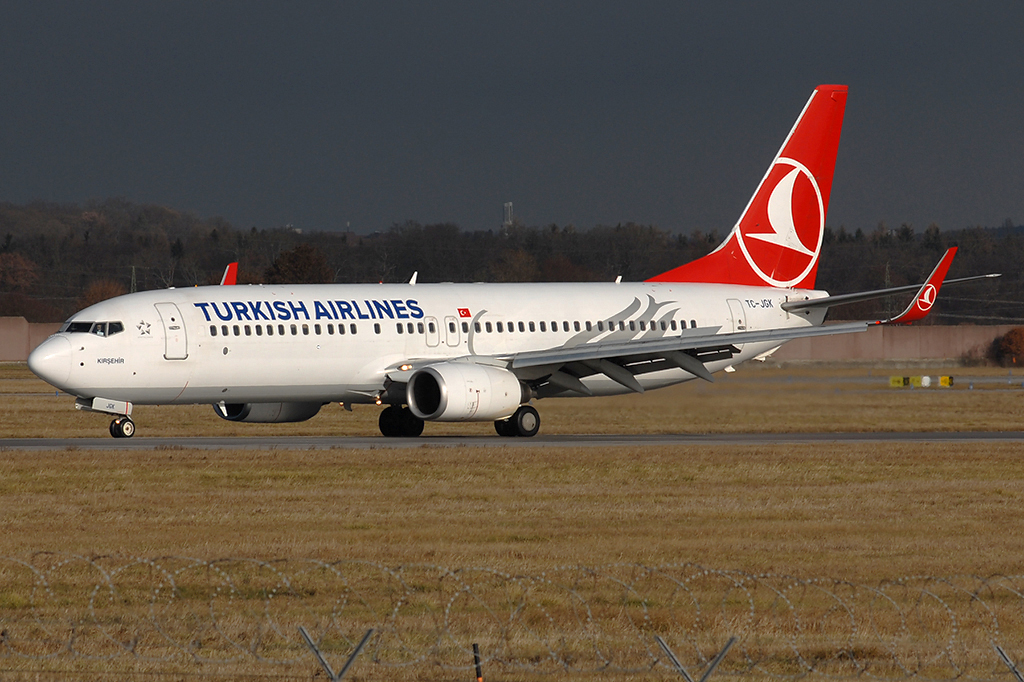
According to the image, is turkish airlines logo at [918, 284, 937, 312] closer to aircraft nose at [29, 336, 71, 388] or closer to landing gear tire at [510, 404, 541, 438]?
landing gear tire at [510, 404, 541, 438]

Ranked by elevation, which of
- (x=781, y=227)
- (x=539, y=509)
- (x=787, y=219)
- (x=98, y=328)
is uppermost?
(x=787, y=219)

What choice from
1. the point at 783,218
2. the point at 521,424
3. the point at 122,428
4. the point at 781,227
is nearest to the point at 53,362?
the point at 122,428

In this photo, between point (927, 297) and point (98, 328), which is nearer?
point (98, 328)

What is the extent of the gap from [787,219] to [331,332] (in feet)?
48.2

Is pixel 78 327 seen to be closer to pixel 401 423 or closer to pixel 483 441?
pixel 401 423

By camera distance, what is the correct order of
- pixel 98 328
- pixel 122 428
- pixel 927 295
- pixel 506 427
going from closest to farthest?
pixel 98 328 → pixel 122 428 → pixel 927 295 → pixel 506 427

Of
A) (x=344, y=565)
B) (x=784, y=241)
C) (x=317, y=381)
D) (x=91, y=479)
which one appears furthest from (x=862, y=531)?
(x=784, y=241)

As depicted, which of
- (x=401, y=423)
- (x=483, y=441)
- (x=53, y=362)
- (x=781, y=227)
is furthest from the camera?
(x=781, y=227)

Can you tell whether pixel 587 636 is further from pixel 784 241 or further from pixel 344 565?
pixel 784 241

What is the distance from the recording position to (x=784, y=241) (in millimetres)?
39812

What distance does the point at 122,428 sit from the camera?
31.4 meters

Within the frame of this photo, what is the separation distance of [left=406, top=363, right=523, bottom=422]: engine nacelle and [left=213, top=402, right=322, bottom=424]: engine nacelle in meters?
3.24

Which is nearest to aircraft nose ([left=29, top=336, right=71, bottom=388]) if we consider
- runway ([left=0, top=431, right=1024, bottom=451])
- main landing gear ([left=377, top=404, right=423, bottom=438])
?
runway ([left=0, top=431, right=1024, bottom=451])

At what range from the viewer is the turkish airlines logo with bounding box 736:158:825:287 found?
130 ft
